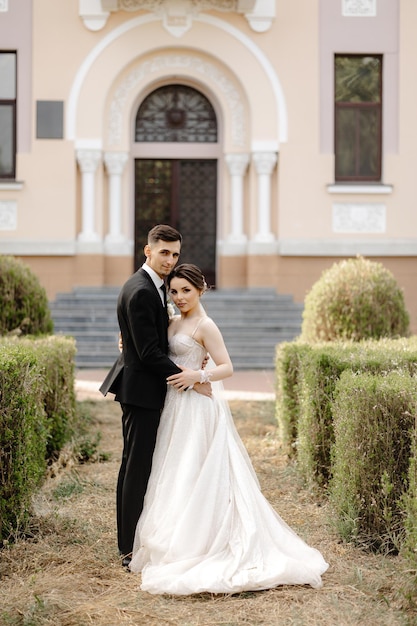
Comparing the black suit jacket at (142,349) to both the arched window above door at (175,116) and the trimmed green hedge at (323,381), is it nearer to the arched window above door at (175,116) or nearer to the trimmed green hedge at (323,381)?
the trimmed green hedge at (323,381)

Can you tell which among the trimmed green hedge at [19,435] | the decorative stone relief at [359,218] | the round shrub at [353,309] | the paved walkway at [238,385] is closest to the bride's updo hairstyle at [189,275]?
the trimmed green hedge at [19,435]

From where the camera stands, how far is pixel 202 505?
4727 millimetres

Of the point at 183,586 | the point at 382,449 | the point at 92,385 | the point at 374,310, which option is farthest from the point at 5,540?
the point at 92,385

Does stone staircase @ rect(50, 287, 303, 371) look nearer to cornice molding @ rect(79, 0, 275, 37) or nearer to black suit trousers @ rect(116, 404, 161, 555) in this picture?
cornice molding @ rect(79, 0, 275, 37)

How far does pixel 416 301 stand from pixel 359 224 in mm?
1929

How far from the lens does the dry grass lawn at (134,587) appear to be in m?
4.13

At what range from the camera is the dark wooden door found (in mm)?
18500

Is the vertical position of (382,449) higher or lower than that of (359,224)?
lower

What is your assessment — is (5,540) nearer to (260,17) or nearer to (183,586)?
(183,586)

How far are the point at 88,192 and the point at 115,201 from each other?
0.60 metres

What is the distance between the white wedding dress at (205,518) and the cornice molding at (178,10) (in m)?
13.8

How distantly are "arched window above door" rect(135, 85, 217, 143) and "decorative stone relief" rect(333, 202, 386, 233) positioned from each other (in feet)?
9.90

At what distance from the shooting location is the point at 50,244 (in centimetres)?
1745

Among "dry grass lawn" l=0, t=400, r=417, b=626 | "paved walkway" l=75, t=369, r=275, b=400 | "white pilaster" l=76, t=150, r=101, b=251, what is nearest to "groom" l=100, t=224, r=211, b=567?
"dry grass lawn" l=0, t=400, r=417, b=626
